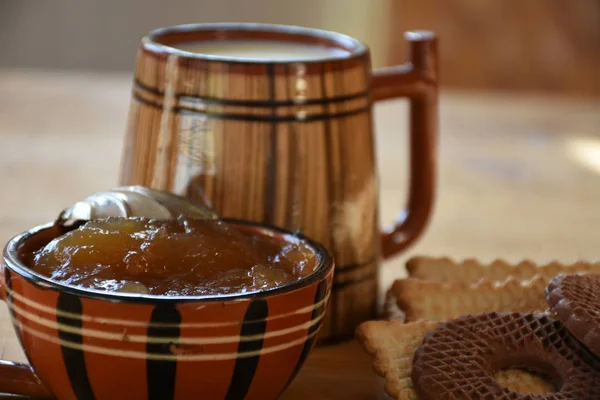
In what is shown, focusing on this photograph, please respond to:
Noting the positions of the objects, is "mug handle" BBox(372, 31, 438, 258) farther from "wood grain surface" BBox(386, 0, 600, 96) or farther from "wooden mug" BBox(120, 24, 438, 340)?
"wood grain surface" BBox(386, 0, 600, 96)

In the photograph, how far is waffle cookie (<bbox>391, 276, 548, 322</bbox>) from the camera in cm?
70

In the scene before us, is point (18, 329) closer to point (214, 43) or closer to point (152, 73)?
point (152, 73)

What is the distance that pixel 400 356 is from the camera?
0.60m

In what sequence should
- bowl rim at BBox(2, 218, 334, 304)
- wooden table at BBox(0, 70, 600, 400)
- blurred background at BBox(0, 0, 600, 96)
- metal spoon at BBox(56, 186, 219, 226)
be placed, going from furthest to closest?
blurred background at BBox(0, 0, 600, 96) → wooden table at BBox(0, 70, 600, 400) → metal spoon at BBox(56, 186, 219, 226) → bowl rim at BBox(2, 218, 334, 304)

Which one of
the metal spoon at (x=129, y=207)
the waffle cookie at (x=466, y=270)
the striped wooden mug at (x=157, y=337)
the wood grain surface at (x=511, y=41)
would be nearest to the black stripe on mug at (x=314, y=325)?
the striped wooden mug at (x=157, y=337)

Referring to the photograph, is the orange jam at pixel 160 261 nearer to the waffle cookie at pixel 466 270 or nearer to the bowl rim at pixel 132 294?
the bowl rim at pixel 132 294

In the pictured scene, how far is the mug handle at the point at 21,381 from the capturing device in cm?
58

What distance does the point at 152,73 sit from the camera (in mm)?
730

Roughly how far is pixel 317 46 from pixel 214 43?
94 mm

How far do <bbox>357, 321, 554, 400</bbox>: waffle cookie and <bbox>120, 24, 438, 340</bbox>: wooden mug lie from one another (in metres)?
0.13

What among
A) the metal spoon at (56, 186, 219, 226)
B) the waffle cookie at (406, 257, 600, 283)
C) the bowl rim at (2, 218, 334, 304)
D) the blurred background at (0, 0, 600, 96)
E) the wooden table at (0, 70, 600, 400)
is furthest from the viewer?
the blurred background at (0, 0, 600, 96)

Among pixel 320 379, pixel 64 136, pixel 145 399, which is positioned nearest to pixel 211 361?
pixel 145 399

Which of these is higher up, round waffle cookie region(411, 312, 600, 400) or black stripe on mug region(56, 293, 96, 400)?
black stripe on mug region(56, 293, 96, 400)

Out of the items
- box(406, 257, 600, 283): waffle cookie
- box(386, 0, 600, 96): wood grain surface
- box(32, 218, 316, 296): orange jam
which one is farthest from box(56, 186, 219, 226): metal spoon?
box(386, 0, 600, 96): wood grain surface
